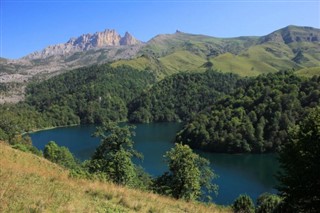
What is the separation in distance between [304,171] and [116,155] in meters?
27.9

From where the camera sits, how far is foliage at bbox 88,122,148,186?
47.9 metres

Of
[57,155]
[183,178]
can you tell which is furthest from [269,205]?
[57,155]

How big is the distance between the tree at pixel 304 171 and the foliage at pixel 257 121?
13602 cm

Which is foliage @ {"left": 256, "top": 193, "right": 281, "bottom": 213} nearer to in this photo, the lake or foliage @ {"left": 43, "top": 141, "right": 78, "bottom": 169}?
the lake

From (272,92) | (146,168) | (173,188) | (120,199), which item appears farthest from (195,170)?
(272,92)

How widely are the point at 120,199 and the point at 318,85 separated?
619 ft

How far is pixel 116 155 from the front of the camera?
160 feet

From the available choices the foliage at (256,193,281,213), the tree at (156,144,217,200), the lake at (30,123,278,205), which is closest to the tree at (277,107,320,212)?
the foliage at (256,193,281,213)

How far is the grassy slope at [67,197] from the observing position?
1277 cm

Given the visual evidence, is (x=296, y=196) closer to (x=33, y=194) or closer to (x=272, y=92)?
(x=33, y=194)

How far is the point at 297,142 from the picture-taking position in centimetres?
2827

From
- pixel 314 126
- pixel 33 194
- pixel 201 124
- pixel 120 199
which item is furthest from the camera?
pixel 201 124

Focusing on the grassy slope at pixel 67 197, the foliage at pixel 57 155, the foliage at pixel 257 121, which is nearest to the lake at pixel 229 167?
the foliage at pixel 257 121

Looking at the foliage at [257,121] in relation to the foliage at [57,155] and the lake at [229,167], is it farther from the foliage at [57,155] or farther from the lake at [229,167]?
the foliage at [57,155]
